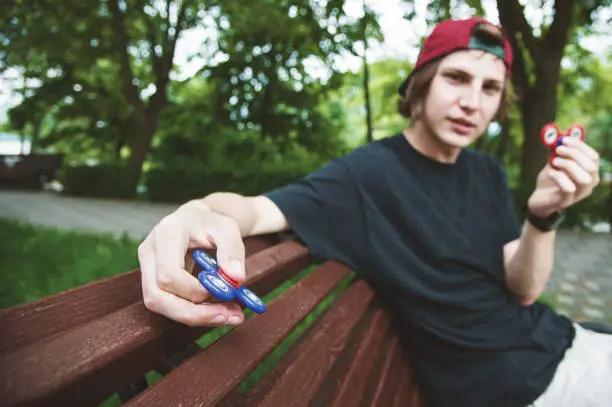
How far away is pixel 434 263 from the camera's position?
Answer: 1.61 meters

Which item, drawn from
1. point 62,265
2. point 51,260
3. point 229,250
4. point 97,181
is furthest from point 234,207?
point 97,181

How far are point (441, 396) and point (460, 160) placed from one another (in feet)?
2.89

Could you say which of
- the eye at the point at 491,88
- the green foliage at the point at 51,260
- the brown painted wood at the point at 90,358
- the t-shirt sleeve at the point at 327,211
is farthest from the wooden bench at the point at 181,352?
the green foliage at the point at 51,260

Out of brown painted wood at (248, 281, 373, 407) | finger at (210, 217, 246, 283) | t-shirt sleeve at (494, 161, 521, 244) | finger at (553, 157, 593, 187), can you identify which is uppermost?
finger at (553, 157, 593, 187)

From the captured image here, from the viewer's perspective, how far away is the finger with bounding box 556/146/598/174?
127 cm

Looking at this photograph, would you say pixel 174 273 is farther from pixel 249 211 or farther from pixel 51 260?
pixel 51 260

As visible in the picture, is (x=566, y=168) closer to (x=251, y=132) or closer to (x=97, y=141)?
(x=251, y=132)

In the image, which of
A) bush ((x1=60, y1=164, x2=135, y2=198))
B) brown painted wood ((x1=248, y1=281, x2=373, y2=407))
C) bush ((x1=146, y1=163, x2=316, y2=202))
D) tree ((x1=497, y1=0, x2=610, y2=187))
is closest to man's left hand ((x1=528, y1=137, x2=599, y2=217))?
brown painted wood ((x1=248, y1=281, x2=373, y2=407))

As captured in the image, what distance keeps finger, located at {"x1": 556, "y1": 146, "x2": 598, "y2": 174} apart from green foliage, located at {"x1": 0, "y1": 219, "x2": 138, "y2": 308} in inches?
108

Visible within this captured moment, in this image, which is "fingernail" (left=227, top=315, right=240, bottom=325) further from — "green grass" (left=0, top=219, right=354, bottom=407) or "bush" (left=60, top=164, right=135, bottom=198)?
"bush" (left=60, top=164, right=135, bottom=198)

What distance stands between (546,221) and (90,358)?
1.40 m

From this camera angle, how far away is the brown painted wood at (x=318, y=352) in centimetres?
91

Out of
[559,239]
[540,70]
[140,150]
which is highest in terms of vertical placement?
[540,70]

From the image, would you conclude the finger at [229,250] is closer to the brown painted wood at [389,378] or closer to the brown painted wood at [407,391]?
the brown painted wood at [389,378]
